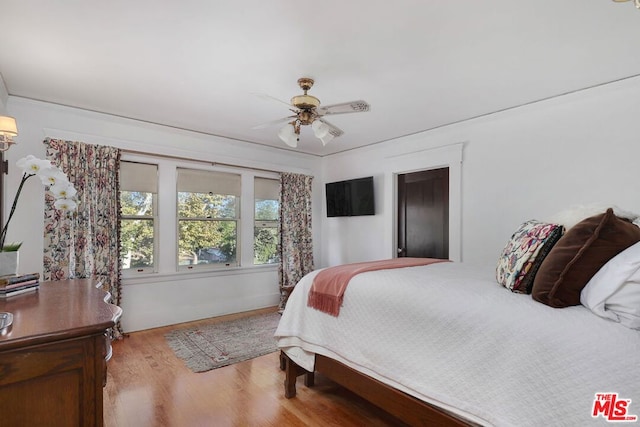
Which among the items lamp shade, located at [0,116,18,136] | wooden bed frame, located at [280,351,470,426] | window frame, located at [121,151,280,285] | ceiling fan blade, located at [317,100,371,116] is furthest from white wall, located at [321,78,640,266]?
lamp shade, located at [0,116,18,136]

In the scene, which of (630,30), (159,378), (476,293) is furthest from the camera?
(159,378)

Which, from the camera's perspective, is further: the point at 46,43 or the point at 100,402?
the point at 46,43

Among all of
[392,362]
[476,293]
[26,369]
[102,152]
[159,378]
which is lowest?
[159,378]

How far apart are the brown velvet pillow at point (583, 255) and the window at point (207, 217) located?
3953 millimetres

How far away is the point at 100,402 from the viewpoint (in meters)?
1.19

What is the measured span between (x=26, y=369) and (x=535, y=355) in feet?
5.76

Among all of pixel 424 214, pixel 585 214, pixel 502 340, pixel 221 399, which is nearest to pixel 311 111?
pixel 585 214

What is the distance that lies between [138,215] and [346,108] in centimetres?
294

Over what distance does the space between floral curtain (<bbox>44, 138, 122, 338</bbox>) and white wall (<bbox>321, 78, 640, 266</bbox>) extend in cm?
342

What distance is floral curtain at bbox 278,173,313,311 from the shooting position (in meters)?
5.02

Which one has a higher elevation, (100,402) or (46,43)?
(46,43)

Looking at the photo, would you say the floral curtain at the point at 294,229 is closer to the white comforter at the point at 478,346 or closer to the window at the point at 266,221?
the window at the point at 266,221

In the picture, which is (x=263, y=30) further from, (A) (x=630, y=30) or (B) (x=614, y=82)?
(B) (x=614, y=82)

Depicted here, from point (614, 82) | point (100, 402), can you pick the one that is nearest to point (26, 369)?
point (100, 402)
